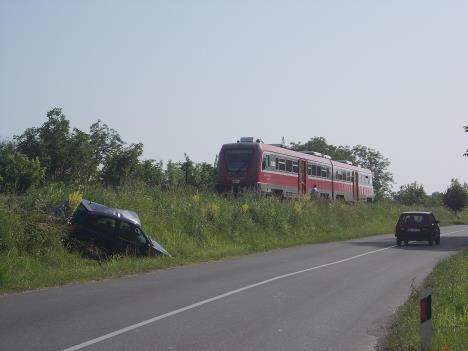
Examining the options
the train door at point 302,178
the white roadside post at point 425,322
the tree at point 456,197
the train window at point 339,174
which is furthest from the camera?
the tree at point 456,197

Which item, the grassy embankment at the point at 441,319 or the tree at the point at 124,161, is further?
the tree at the point at 124,161

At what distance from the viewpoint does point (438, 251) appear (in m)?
30.0

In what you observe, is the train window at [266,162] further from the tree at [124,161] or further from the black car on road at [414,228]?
the tree at [124,161]

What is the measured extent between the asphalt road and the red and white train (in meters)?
16.7

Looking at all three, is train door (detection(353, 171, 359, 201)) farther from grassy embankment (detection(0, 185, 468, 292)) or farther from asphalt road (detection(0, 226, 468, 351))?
asphalt road (detection(0, 226, 468, 351))

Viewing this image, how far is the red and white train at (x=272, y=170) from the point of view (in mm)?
37438

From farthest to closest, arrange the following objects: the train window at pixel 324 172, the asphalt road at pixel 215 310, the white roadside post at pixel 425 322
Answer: the train window at pixel 324 172 → the asphalt road at pixel 215 310 → the white roadside post at pixel 425 322

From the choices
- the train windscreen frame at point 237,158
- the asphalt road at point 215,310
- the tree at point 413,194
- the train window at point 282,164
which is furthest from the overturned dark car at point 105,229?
the tree at point 413,194

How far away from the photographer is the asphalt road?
973cm

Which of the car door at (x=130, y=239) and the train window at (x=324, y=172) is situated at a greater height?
the train window at (x=324, y=172)

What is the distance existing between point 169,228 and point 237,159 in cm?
1165

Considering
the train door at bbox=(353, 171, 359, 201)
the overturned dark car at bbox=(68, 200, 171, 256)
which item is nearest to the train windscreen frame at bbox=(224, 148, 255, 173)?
the overturned dark car at bbox=(68, 200, 171, 256)

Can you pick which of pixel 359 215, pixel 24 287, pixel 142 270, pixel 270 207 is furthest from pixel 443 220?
pixel 24 287

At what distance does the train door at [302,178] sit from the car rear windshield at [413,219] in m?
9.70
